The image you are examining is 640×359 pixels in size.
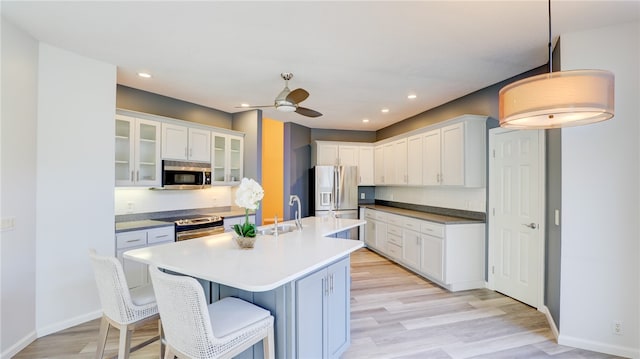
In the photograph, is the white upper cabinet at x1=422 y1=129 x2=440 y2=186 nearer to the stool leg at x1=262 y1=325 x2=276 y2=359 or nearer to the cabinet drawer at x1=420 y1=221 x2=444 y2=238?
the cabinet drawer at x1=420 y1=221 x2=444 y2=238

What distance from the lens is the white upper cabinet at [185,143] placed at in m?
4.09

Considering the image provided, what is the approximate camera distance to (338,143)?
6.48 m

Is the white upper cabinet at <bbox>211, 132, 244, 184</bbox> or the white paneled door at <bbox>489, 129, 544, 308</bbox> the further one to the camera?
the white upper cabinet at <bbox>211, 132, 244, 184</bbox>

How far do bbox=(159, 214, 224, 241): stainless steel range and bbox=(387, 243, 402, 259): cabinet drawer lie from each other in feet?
9.42

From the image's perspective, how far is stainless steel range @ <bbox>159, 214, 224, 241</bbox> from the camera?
3898 millimetres

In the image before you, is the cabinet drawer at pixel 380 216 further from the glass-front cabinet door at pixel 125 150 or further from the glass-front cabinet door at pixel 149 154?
the glass-front cabinet door at pixel 125 150

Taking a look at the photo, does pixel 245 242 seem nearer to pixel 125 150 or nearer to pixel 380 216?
pixel 125 150

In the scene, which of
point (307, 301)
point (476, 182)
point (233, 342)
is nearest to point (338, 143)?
point (476, 182)

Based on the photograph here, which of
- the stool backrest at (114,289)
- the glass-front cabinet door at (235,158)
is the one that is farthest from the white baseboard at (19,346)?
the glass-front cabinet door at (235,158)

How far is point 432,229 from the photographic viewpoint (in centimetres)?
416

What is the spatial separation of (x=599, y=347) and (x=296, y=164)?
17.0 feet

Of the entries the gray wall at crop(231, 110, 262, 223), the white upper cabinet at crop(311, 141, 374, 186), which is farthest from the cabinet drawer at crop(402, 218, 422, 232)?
the gray wall at crop(231, 110, 262, 223)

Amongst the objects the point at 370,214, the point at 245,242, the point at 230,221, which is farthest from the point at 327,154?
the point at 245,242

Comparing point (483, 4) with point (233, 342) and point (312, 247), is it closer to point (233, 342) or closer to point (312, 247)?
point (312, 247)
